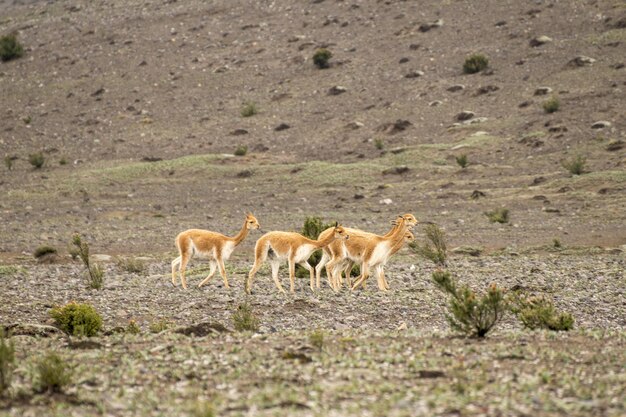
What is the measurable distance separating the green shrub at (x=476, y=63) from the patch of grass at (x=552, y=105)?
8.10 meters

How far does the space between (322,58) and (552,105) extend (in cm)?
1753

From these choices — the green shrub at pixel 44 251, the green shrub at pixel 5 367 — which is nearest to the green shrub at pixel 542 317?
the green shrub at pixel 5 367

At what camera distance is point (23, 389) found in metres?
9.81

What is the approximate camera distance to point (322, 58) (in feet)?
194

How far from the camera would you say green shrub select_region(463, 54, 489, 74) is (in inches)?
2136

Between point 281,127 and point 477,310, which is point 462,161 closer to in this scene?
point 281,127

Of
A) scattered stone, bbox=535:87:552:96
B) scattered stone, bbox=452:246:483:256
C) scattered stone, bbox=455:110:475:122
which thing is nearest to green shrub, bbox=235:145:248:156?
scattered stone, bbox=455:110:475:122

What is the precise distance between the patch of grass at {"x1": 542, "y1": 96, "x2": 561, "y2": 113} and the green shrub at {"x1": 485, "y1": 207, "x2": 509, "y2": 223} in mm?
14312

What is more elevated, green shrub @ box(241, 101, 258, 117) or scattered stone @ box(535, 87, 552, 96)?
green shrub @ box(241, 101, 258, 117)

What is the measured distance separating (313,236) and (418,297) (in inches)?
263

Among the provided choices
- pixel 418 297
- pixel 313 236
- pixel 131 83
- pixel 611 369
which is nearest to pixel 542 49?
pixel 131 83

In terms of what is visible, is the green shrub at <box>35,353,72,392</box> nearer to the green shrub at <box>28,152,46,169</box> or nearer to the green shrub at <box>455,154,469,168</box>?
the green shrub at <box>455,154,469,168</box>

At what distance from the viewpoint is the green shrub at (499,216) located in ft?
108

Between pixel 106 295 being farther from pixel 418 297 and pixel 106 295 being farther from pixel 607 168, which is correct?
pixel 607 168
